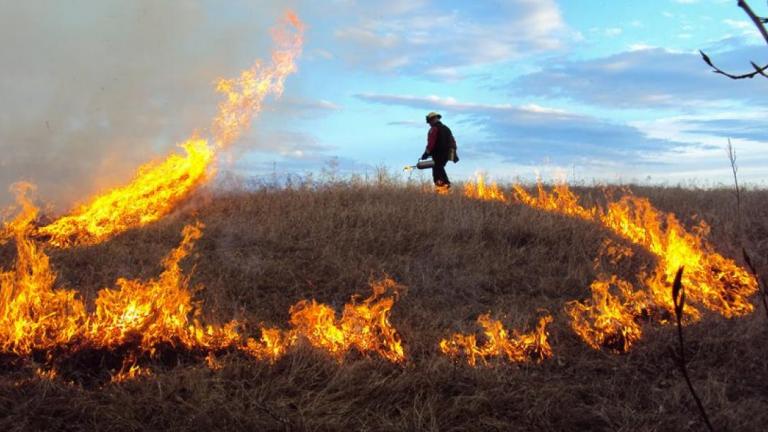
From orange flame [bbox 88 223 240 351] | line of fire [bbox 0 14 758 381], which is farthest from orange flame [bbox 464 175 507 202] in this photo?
orange flame [bbox 88 223 240 351]

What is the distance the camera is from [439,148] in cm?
1223

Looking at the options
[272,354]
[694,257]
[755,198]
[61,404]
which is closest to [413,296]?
[272,354]

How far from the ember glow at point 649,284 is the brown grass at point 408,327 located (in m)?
0.22

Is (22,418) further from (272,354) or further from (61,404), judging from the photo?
(272,354)

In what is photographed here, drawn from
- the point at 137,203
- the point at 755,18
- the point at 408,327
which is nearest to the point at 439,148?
the point at 137,203

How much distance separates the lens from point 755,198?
12312mm

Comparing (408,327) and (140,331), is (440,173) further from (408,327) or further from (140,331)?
(140,331)

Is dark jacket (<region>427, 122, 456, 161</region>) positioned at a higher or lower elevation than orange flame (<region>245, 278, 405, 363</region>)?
higher

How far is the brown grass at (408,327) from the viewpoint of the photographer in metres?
3.84

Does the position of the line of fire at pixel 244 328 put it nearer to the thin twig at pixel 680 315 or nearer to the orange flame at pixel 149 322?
the orange flame at pixel 149 322

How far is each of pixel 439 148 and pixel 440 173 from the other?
51cm

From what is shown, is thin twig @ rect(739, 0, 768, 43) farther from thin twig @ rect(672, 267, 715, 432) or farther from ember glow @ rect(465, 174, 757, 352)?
ember glow @ rect(465, 174, 757, 352)

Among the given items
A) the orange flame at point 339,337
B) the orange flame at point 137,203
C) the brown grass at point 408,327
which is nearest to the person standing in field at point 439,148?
the brown grass at point 408,327

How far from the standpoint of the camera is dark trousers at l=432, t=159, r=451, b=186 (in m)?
12.3
